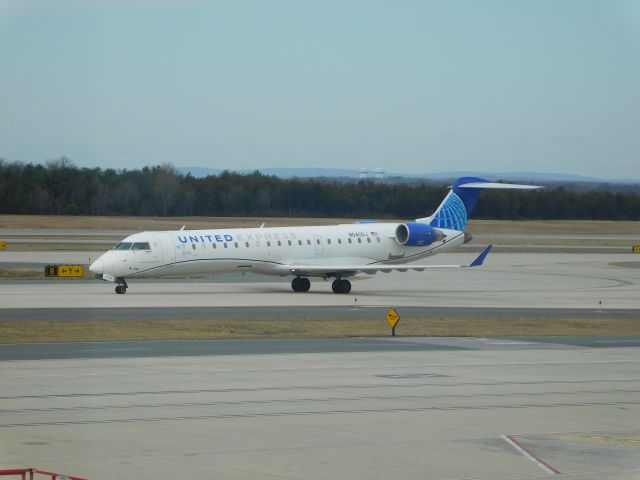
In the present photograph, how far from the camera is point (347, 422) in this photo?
1989 centimetres

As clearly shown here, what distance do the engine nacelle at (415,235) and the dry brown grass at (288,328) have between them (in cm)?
1567

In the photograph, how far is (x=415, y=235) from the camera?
5631 cm

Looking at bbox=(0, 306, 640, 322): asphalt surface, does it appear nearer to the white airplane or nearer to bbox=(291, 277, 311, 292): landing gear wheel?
the white airplane

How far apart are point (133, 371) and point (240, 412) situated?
594 cm

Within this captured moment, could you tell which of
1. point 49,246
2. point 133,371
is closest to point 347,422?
point 133,371

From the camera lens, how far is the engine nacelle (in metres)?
56.2

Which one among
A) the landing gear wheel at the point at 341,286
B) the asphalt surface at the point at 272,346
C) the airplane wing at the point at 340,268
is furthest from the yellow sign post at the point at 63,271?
the asphalt surface at the point at 272,346

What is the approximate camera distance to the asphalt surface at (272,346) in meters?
29.5

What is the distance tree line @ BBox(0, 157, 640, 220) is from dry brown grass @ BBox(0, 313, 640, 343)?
243 ft

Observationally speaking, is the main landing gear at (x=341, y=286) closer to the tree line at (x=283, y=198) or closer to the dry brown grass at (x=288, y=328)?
the dry brown grass at (x=288, y=328)

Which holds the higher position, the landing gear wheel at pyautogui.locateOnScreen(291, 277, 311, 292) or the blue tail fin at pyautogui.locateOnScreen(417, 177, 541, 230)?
the blue tail fin at pyautogui.locateOnScreen(417, 177, 541, 230)

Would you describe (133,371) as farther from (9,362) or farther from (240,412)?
(240,412)

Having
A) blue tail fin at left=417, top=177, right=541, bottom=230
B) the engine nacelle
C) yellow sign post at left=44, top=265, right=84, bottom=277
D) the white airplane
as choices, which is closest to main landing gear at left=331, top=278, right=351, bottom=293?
the white airplane

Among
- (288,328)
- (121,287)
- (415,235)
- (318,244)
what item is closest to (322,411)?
(288,328)
